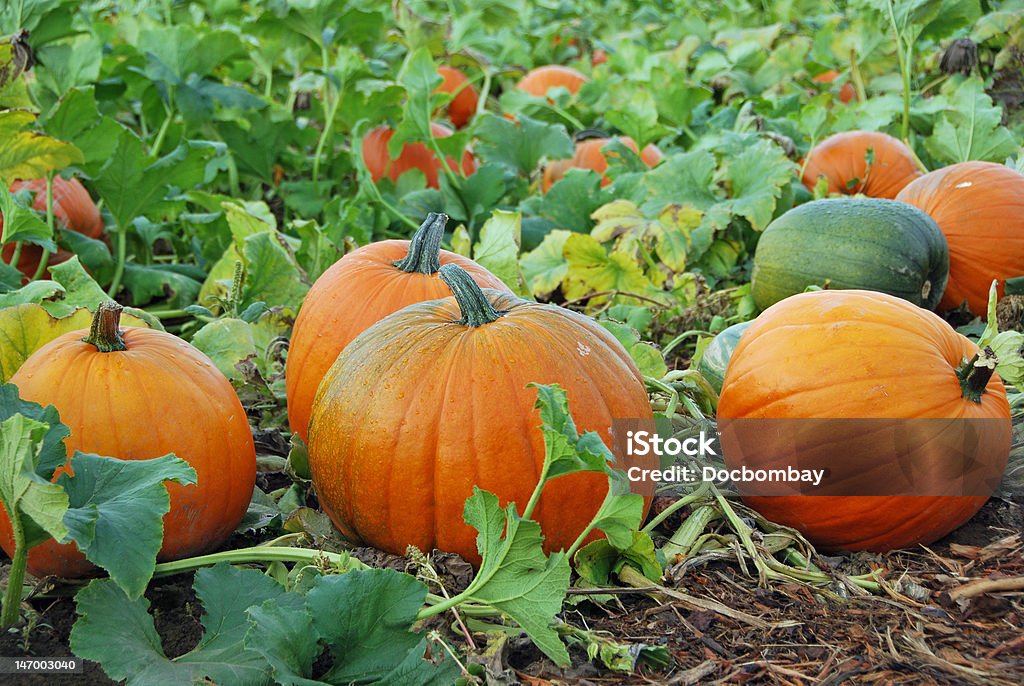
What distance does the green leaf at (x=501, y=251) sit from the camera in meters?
3.11

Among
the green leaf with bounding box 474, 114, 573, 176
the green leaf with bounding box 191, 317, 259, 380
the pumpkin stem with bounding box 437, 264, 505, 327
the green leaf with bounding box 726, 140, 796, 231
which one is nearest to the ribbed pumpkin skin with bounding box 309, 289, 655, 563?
the pumpkin stem with bounding box 437, 264, 505, 327

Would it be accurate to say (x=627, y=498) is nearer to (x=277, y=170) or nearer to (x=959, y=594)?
(x=959, y=594)

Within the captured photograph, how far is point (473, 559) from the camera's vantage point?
2086 mm

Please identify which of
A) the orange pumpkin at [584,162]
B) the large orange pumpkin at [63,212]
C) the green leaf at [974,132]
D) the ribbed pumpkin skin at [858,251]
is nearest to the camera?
the ribbed pumpkin skin at [858,251]

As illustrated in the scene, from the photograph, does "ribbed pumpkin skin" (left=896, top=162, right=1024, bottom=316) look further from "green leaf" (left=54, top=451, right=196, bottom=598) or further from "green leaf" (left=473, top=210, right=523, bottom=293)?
"green leaf" (left=54, top=451, right=196, bottom=598)

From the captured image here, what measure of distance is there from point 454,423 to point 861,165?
2650mm

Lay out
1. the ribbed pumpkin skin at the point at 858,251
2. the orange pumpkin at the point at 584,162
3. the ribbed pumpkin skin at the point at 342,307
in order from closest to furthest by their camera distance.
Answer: the ribbed pumpkin skin at the point at 342,307
the ribbed pumpkin skin at the point at 858,251
the orange pumpkin at the point at 584,162

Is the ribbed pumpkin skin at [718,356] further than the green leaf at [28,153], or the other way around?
the green leaf at [28,153]

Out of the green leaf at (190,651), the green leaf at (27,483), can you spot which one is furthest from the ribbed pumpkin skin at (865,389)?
the green leaf at (27,483)

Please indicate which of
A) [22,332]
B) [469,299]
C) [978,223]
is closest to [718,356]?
[469,299]

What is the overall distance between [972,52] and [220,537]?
164 inches

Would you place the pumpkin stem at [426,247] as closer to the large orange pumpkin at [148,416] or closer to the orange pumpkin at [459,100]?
the large orange pumpkin at [148,416]

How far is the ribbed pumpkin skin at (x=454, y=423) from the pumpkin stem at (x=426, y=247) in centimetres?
47

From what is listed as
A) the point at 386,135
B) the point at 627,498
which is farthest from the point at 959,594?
the point at 386,135
